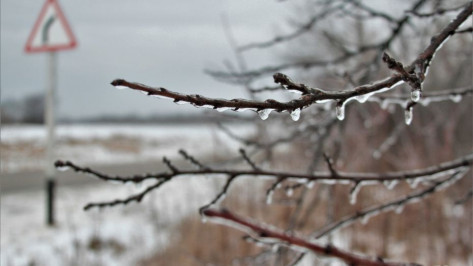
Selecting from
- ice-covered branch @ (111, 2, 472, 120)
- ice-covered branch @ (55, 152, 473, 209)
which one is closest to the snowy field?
ice-covered branch @ (55, 152, 473, 209)

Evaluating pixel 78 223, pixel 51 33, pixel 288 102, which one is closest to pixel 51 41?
pixel 51 33

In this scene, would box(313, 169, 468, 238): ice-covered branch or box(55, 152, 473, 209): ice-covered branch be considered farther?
box(313, 169, 468, 238): ice-covered branch

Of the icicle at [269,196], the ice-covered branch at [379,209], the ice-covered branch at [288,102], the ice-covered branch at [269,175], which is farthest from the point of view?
the ice-covered branch at [379,209]

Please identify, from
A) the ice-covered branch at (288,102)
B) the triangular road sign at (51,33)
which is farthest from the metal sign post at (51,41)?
the ice-covered branch at (288,102)

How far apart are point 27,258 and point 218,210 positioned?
432 centimetres

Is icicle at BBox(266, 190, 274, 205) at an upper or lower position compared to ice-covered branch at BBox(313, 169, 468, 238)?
upper

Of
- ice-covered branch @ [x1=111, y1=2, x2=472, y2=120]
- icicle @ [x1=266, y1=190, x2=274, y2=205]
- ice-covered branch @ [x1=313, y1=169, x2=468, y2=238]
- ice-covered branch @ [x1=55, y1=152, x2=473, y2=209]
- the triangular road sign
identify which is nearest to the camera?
ice-covered branch @ [x1=111, y1=2, x2=472, y2=120]

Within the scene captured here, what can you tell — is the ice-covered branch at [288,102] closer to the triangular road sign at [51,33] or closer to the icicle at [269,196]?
the icicle at [269,196]

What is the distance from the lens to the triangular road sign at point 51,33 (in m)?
5.29

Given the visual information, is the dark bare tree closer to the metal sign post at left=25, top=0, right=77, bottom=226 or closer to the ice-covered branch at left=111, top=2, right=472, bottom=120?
the ice-covered branch at left=111, top=2, right=472, bottom=120

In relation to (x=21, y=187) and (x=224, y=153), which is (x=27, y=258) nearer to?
(x=224, y=153)

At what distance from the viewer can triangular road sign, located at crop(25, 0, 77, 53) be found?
5.29 m

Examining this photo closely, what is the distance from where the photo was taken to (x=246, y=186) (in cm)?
597

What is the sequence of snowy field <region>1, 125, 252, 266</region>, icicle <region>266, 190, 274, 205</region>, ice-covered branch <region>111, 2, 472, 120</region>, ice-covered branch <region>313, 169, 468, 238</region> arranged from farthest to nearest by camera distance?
snowy field <region>1, 125, 252, 266</region> → ice-covered branch <region>313, 169, 468, 238</region> → icicle <region>266, 190, 274, 205</region> → ice-covered branch <region>111, 2, 472, 120</region>
